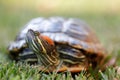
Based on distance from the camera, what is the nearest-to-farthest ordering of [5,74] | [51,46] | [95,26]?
[5,74]
[51,46]
[95,26]

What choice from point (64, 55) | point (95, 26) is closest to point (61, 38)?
point (64, 55)

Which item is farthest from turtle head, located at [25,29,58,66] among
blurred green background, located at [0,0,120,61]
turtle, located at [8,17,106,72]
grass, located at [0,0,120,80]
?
blurred green background, located at [0,0,120,61]

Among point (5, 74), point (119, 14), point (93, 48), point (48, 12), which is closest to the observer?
point (5, 74)

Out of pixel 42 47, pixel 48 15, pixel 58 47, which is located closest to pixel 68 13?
pixel 48 15

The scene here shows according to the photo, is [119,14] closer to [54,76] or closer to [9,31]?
[9,31]

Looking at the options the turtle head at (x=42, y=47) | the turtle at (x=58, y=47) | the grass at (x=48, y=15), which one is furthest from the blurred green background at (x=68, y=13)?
the turtle head at (x=42, y=47)

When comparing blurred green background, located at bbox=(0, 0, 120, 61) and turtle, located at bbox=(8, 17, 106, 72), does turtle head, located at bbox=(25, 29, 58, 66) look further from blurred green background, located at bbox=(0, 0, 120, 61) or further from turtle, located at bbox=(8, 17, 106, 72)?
blurred green background, located at bbox=(0, 0, 120, 61)
